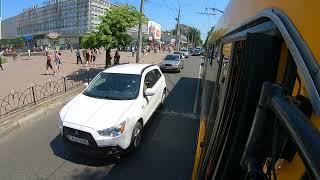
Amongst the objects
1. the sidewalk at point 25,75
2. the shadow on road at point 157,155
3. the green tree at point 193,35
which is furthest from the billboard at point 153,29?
the shadow on road at point 157,155

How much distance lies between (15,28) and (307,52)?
148 metres

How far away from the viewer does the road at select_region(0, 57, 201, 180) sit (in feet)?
18.4

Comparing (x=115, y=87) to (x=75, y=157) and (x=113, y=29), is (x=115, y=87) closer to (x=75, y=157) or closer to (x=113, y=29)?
(x=75, y=157)

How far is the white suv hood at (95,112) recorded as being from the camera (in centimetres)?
584

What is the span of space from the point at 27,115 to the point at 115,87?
3266mm

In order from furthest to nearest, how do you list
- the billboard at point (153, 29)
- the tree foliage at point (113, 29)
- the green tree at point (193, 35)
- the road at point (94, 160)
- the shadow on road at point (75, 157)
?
the green tree at point (193, 35) < the billboard at point (153, 29) < the tree foliage at point (113, 29) < the shadow on road at point (75, 157) < the road at point (94, 160)

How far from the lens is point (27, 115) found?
888 cm

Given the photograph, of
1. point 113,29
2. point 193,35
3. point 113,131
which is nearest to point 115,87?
point 113,131

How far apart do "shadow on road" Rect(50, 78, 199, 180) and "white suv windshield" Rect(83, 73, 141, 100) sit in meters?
1.17

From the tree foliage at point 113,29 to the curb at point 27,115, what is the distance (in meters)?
5.41

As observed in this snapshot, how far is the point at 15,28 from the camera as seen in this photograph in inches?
5221

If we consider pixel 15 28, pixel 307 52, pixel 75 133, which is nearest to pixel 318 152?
pixel 307 52

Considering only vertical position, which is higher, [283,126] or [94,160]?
[283,126]

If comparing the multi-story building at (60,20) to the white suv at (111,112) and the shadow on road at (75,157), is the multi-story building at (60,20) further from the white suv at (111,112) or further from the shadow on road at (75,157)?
the shadow on road at (75,157)
